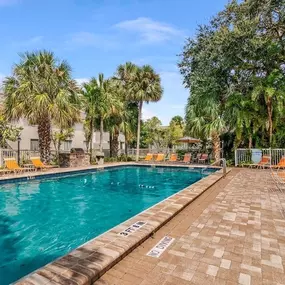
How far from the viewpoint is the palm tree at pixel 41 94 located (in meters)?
13.3

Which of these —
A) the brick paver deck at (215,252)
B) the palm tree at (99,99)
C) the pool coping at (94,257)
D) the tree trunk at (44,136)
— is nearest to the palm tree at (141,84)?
the palm tree at (99,99)

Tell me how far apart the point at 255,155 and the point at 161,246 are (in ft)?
46.7

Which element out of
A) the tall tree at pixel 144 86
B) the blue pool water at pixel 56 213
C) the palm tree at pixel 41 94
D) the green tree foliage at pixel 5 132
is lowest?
the blue pool water at pixel 56 213

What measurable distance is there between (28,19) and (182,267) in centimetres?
1342

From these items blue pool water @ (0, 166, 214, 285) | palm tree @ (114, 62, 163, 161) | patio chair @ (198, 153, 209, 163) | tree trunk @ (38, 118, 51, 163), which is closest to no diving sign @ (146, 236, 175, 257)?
blue pool water @ (0, 166, 214, 285)

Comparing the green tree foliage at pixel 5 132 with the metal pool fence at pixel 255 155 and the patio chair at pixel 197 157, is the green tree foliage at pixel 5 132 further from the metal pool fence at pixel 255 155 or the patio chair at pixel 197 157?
the metal pool fence at pixel 255 155

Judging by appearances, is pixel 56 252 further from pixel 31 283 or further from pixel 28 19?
pixel 28 19

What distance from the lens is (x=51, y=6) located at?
11.3 metres

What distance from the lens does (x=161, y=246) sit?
3.48m

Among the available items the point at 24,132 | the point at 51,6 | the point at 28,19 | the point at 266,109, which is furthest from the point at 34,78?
the point at 266,109

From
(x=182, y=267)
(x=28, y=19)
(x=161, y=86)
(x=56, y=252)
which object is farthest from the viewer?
(x=161, y=86)

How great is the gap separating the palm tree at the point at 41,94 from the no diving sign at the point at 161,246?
11.6 metres

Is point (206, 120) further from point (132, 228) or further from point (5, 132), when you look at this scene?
point (132, 228)

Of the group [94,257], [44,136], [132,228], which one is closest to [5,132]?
Result: [44,136]
